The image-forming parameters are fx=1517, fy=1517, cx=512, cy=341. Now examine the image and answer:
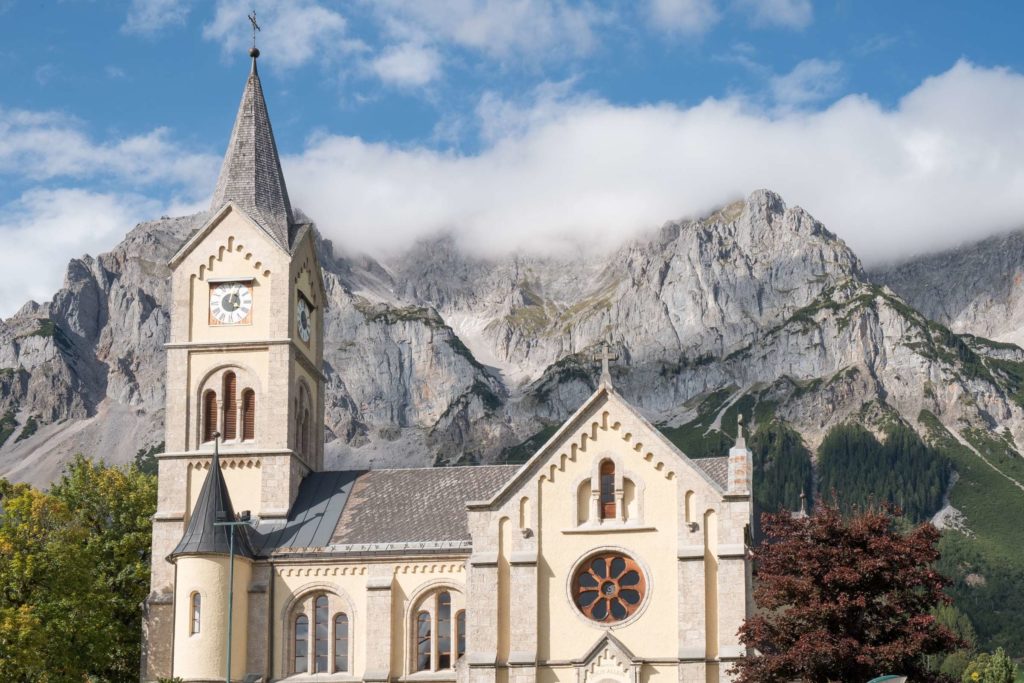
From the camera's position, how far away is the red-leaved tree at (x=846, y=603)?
166 feet

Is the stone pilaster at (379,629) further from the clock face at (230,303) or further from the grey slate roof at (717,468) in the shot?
the clock face at (230,303)

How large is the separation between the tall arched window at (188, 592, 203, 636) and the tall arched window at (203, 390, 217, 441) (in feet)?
29.5

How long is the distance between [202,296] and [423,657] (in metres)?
20.0

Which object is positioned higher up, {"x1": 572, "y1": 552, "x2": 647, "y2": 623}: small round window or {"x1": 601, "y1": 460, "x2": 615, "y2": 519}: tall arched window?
{"x1": 601, "y1": 460, "x2": 615, "y2": 519}: tall arched window

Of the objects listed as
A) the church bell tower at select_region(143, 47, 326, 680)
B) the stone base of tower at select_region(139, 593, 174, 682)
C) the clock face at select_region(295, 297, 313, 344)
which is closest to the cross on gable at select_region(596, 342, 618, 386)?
the church bell tower at select_region(143, 47, 326, 680)

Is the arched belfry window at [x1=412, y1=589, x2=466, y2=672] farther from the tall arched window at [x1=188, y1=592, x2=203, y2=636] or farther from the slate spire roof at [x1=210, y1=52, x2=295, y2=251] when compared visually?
the slate spire roof at [x1=210, y1=52, x2=295, y2=251]

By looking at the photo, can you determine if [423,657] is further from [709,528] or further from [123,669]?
[123,669]

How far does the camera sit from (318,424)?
2891 inches

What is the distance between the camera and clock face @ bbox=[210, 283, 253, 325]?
229 feet

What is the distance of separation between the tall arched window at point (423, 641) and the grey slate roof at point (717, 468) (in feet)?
43.1

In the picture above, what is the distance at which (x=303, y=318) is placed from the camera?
236 feet

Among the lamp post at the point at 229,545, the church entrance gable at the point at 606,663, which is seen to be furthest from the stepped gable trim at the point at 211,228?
the church entrance gable at the point at 606,663

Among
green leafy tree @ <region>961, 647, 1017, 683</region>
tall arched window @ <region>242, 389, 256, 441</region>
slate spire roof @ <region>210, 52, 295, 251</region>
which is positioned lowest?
green leafy tree @ <region>961, 647, 1017, 683</region>

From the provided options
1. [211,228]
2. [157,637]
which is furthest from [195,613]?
[211,228]
